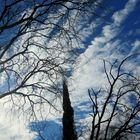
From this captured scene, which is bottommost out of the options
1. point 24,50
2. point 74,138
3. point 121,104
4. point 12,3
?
point 74,138

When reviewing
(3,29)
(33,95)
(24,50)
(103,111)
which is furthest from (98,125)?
(3,29)

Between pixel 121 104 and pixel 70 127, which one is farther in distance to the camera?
pixel 70 127

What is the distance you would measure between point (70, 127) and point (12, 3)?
17098 millimetres

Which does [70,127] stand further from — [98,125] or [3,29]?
[3,29]

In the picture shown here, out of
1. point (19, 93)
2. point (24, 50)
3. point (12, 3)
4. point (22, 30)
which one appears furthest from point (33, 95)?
point (12, 3)

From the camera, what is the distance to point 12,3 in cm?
1723

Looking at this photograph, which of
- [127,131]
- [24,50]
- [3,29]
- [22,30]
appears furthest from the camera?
[127,131]

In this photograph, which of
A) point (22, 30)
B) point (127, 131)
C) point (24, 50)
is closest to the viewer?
point (22, 30)

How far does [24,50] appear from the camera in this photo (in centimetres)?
1995

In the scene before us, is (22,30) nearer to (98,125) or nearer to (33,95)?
(33,95)

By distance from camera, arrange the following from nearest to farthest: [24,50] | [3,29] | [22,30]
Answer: [3,29], [22,30], [24,50]

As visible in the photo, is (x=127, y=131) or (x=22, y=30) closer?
(x=22, y=30)

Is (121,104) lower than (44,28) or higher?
lower

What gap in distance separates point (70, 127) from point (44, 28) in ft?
48.9
